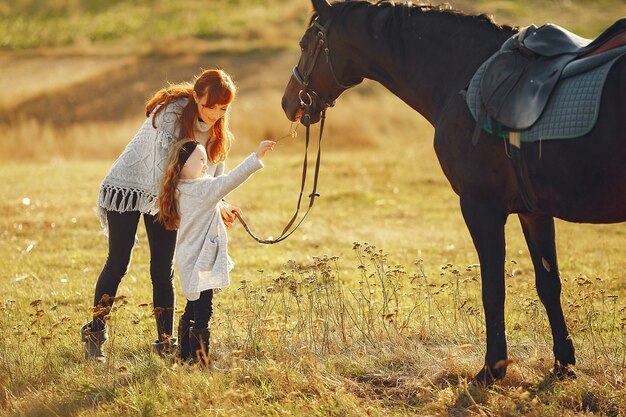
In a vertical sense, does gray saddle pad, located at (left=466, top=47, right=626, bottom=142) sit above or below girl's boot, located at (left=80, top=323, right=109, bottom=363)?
above

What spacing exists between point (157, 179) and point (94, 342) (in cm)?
119

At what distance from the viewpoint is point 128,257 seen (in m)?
5.59

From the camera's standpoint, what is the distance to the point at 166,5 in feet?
154

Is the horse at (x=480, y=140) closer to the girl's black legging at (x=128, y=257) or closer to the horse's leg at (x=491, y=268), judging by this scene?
the horse's leg at (x=491, y=268)

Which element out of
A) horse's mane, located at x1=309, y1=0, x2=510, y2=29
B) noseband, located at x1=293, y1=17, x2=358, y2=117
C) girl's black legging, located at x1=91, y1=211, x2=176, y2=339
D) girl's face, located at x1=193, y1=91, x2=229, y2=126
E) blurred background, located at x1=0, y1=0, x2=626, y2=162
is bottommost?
girl's black legging, located at x1=91, y1=211, x2=176, y2=339

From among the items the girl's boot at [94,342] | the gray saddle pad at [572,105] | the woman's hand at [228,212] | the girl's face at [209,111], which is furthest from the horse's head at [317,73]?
the girl's boot at [94,342]

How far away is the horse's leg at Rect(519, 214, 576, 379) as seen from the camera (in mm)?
5012

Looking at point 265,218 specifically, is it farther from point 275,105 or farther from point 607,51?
point 275,105

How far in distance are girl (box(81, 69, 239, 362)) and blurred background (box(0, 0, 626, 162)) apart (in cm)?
978

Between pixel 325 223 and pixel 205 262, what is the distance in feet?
22.3

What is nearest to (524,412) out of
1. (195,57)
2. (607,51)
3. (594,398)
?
(594,398)

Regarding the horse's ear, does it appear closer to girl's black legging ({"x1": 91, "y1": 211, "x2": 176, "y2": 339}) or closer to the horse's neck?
the horse's neck

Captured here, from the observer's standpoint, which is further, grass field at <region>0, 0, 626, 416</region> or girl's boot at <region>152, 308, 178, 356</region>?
girl's boot at <region>152, 308, 178, 356</region>

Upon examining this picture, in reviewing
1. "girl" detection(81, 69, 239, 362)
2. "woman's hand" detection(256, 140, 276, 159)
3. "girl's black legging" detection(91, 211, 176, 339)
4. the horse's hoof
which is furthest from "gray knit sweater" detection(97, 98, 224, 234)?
the horse's hoof
